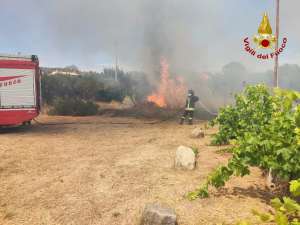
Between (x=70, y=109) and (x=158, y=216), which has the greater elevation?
(x=70, y=109)

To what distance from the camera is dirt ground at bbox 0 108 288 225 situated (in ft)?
12.3

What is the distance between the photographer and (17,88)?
414 inches

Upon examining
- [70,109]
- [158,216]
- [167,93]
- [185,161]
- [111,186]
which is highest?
[167,93]

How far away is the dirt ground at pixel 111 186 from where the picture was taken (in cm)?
376

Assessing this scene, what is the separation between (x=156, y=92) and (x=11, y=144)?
15.2 m

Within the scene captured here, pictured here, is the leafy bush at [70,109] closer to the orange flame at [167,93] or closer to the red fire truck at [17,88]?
the orange flame at [167,93]

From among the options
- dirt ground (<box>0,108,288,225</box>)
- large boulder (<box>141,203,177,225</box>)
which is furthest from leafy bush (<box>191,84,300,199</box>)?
large boulder (<box>141,203,177,225</box>)

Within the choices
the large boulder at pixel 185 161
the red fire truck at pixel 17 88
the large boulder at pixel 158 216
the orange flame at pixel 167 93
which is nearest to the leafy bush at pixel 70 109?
the orange flame at pixel 167 93

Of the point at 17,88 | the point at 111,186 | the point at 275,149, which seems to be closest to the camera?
the point at 275,149

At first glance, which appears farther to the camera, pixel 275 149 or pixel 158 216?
pixel 158 216

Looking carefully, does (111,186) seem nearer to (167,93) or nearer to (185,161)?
(185,161)

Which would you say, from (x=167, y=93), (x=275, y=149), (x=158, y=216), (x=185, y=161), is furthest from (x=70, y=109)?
(x=275, y=149)

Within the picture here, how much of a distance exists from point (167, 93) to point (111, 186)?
17.4 metres

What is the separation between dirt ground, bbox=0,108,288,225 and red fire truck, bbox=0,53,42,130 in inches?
94.7
